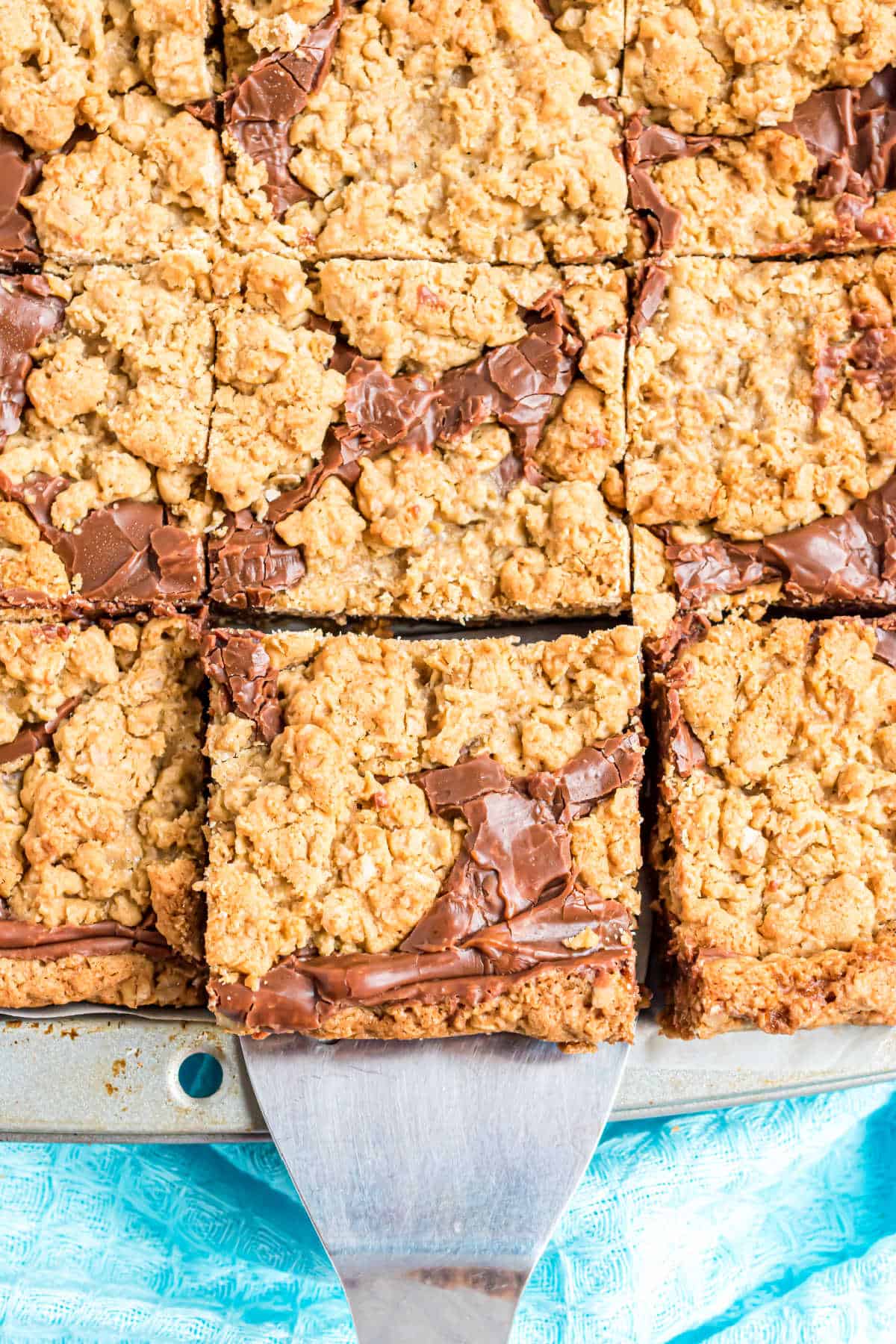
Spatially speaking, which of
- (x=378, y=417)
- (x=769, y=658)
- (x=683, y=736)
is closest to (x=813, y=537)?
(x=769, y=658)

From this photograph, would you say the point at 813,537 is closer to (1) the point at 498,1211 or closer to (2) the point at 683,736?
(2) the point at 683,736

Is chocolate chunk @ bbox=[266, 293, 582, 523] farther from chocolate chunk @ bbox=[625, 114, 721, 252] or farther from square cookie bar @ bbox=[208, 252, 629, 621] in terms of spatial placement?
chocolate chunk @ bbox=[625, 114, 721, 252]

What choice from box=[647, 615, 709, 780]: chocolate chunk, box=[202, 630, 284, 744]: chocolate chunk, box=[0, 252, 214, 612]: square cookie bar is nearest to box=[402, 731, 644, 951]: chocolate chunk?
box=[647, 615, 709, 780]: chocolate chunk

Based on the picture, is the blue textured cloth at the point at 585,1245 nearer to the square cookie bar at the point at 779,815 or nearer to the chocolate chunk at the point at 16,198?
the square cookie bar at the point at 779,815

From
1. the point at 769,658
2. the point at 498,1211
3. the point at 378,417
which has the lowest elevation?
the point at 498,1211

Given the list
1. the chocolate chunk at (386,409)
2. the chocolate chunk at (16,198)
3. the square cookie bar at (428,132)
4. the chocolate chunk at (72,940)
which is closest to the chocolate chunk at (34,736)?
the chocolate chunk at (72,940)

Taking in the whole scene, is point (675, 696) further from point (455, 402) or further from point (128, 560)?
point (128, 560)

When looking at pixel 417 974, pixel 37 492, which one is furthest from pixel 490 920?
pixel 37 492
